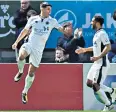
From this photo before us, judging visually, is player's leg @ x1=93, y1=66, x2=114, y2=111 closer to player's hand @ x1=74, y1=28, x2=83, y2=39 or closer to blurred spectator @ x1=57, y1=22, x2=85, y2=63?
blurred spectator @ x1=57, y1=22, x2=85, y2=63

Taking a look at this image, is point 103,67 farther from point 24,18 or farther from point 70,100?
point 24,18

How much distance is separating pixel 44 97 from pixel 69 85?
2.14ft

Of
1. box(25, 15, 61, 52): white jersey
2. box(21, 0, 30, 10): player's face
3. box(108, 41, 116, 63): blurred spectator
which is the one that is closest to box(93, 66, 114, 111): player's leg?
box(25, 15, 61, 52): white jersey

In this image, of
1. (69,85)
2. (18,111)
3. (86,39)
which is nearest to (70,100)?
(69,85)

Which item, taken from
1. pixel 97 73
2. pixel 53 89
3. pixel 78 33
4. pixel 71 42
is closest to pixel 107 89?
pixel 97 73

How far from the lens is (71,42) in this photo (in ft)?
53.4

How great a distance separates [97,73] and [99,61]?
26cm

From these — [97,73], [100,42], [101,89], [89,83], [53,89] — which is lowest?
[53,89]

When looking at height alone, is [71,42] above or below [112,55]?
above

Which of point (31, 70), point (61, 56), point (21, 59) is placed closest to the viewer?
point (21, 59)

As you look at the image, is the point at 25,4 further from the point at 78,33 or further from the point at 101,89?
the point at 101,89

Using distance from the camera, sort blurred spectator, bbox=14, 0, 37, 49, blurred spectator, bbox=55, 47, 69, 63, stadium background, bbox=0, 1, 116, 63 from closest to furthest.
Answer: blurred spectator, bbox=55, 47, 69, 63 < blurred spectator, bbox=14, 0, 37, 49 < stadium background, bbox=0, 1, 116, 63

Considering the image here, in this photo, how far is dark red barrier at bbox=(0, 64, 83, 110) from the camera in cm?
1477

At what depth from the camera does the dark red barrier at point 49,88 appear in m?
14.8
